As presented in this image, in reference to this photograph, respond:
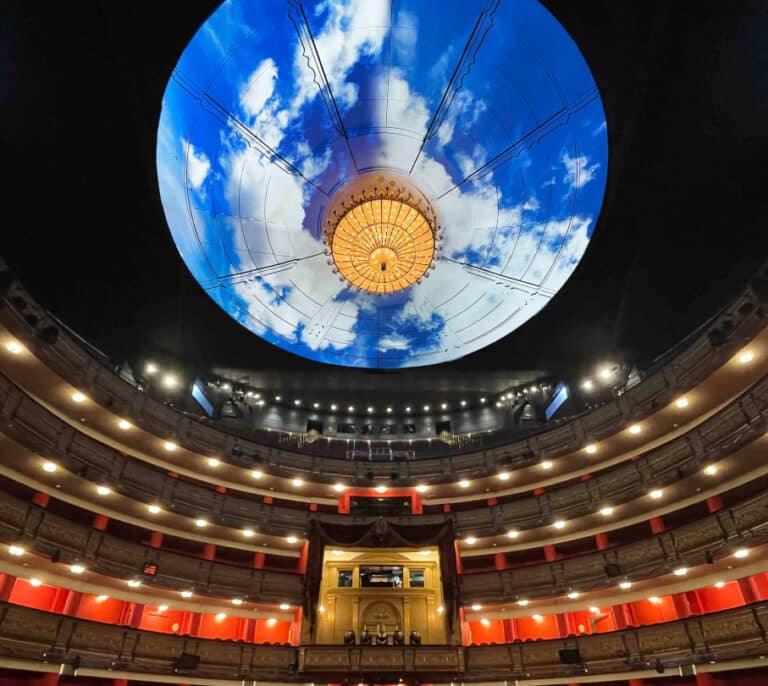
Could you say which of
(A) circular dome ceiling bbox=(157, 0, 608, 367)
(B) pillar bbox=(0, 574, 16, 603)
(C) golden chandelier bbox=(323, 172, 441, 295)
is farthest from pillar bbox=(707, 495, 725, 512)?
(B) pillar bbox=(0, 574, 16, 603)

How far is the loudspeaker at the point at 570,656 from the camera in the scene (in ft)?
53.4

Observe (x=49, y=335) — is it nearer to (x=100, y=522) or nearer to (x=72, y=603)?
(x=100, y=522)

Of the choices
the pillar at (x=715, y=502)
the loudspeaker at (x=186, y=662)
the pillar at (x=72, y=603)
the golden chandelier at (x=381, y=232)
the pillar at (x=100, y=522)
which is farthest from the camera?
the pillar at (x=100, y=522)

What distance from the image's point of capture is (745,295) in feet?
46.9

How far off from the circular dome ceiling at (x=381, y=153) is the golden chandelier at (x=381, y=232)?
0.22 ft

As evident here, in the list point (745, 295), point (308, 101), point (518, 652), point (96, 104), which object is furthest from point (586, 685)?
point (96, 104)

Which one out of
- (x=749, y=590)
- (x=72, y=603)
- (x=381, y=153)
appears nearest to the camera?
(x=749, y=590)

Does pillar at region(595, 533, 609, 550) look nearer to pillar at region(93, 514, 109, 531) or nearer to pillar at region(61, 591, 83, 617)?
pillar at region(93, 514, 109, 531)

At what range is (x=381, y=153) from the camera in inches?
713

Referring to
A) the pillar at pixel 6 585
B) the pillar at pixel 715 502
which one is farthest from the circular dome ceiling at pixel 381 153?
the pillar at pixel 6 585

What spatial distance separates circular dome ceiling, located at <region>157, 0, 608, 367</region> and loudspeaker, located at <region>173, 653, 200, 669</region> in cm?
1311

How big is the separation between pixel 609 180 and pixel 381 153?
8.21 meters

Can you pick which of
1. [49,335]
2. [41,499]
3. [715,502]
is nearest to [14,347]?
[49,335]

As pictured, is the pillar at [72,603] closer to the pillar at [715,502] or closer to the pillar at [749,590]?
the pillar at [749,590]
